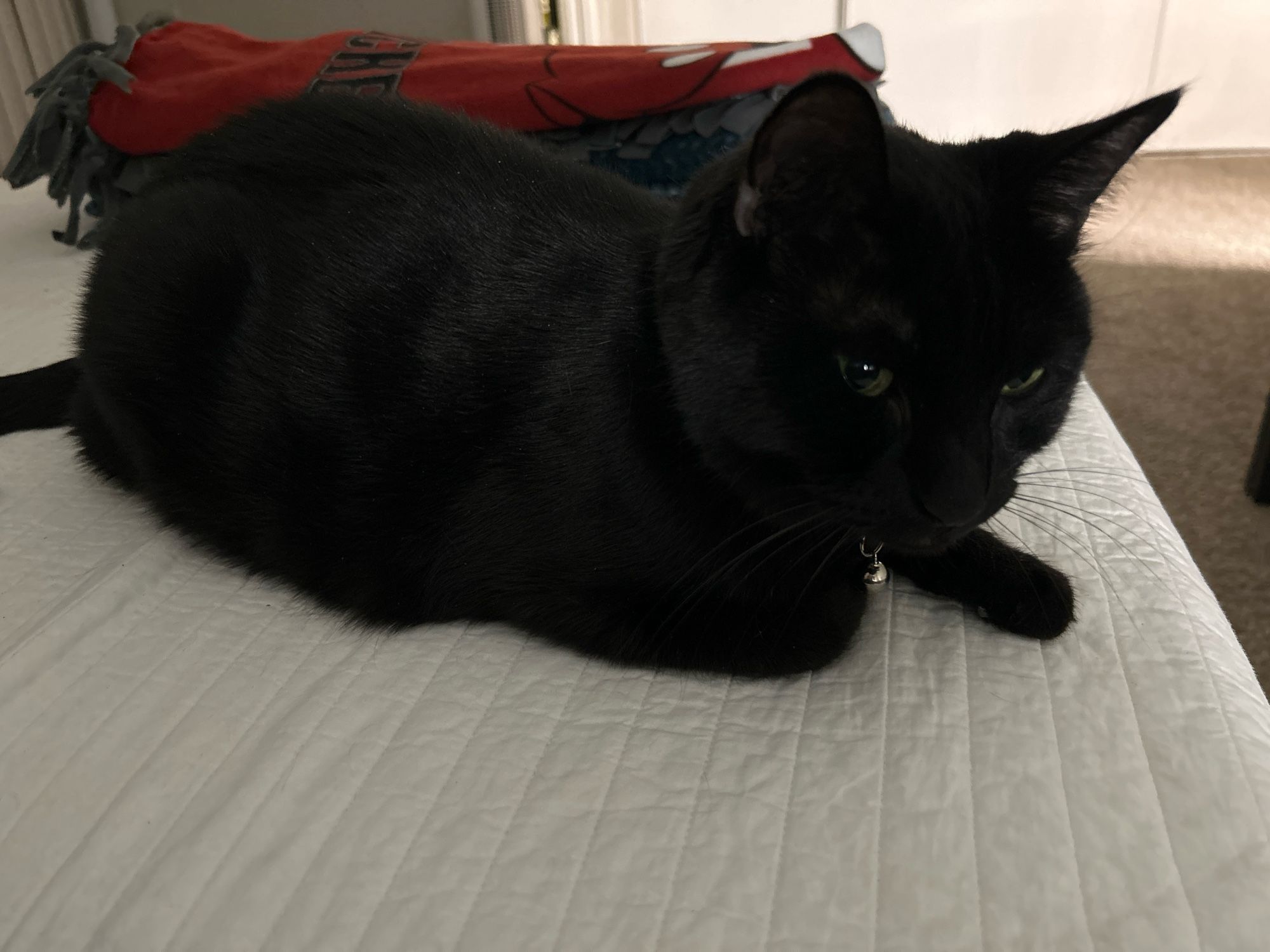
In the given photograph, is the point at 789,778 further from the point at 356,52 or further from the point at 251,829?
the point at 356,52

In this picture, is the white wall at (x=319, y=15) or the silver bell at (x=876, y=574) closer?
the silver bell at (x=876, y=574)

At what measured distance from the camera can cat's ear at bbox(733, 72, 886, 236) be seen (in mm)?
549

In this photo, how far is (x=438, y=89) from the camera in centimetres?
143

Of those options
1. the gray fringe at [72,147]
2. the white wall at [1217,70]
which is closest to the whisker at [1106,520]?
the gray fringe at [72,147]

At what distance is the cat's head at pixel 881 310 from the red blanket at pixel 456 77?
0.76m

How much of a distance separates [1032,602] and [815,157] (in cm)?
39

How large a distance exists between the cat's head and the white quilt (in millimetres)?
156

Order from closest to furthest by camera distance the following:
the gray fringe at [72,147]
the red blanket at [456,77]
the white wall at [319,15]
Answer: the red blanket at [456,77] → the gray fringe at [72,147] → the white wall at [319,15]

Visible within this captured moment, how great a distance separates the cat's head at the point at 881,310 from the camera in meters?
0.60

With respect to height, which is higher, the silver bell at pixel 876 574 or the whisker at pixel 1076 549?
the silver bell at pixel 876 574

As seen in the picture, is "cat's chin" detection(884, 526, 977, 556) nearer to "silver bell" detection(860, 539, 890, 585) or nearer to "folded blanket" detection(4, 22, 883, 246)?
"silver bell" detection(860, 539, 890, 585)

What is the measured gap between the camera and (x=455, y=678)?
2.40 ft

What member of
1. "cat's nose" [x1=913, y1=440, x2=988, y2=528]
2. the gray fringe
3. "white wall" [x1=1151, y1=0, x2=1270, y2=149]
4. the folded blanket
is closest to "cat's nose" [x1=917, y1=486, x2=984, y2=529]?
"cat's nose" [x1=913, y1=440, x2=988, y2=528]

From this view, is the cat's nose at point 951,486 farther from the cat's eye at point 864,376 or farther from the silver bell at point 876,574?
the silver bell at point 876,574
